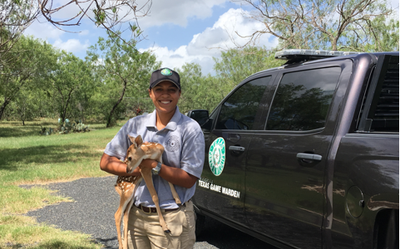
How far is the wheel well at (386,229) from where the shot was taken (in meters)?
1.93

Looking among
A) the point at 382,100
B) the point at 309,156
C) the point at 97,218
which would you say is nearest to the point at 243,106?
the point at 309,156

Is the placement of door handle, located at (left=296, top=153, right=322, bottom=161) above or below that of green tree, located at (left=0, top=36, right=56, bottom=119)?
below

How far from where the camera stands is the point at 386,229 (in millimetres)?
1988

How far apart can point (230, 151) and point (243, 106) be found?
1.71 feet

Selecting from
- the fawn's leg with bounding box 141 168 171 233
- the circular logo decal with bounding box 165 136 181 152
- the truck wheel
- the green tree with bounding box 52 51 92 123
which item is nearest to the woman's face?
the circular logo decal with bounding box 165 136 181 152

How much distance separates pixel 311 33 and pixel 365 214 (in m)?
10.6

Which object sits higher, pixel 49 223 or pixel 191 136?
pixel 191 136

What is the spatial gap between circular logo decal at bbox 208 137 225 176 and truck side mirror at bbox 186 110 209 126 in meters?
0.29

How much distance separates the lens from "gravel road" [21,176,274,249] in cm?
425

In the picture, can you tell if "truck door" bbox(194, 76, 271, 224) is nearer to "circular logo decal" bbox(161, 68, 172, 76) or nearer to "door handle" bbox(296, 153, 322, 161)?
"door handle" bbox(296, 153, 322, 161)

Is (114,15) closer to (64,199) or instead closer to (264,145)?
(264,145)

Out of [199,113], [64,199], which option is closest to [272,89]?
[199,113]

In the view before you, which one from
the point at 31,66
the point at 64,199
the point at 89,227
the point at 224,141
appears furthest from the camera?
the point at 31,66

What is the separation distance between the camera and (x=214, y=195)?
3.54 metres
